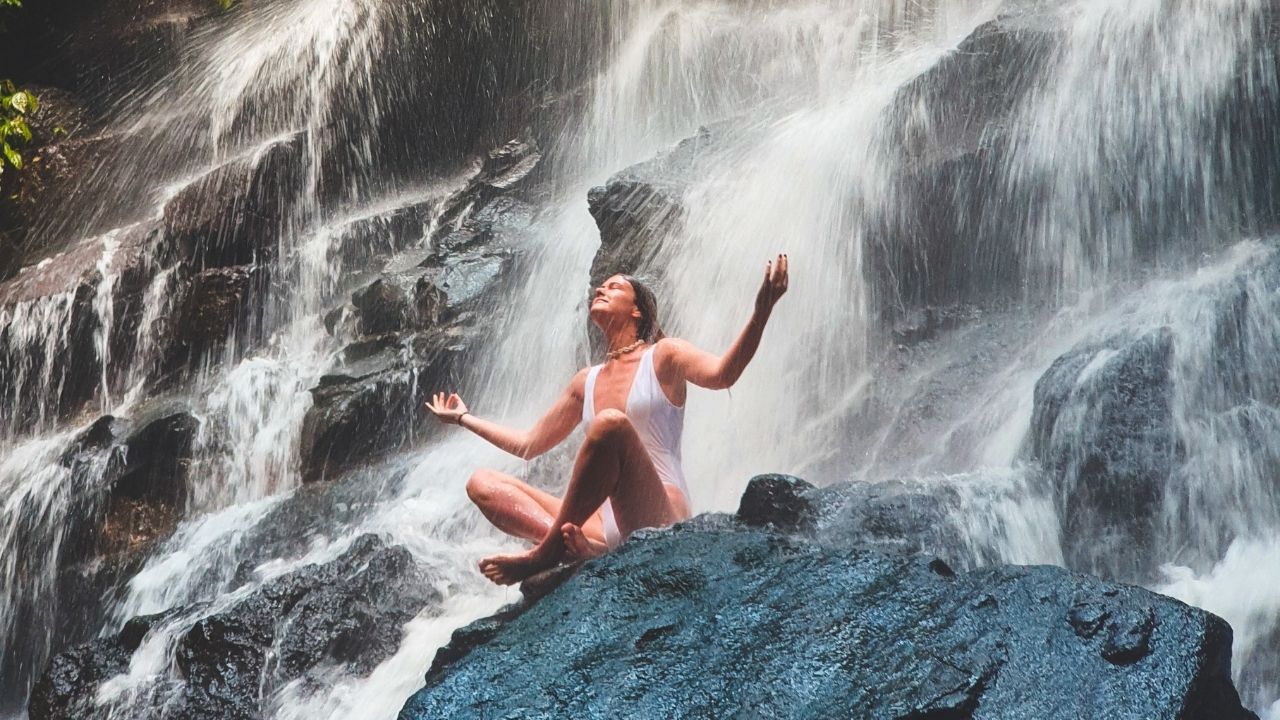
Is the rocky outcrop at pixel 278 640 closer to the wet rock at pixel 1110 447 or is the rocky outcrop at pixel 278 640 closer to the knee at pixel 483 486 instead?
the knee at pixel 483 486

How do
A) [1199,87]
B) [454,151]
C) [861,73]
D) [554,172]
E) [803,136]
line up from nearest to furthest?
[1199,87] → [803,136] → [861,73] → [554,172] → [454,151]

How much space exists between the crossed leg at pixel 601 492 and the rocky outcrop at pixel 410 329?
12.5 ft

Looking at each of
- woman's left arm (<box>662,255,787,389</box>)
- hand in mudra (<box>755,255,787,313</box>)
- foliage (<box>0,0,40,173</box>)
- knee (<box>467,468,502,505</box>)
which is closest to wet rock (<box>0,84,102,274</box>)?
foliage (<box>0,0,40,173</box>)

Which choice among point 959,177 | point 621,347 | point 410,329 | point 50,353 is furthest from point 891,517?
point 50,353

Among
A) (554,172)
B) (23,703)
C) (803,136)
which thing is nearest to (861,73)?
(803,136)

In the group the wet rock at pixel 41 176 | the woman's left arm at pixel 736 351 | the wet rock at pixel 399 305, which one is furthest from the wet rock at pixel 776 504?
the wet rock at pixel 41 176

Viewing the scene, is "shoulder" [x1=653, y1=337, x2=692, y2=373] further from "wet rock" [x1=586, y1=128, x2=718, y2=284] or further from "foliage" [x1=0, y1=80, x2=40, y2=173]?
"foliage" [x1=0, y1=80, x2=40, y2=173]

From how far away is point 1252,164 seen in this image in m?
5.98

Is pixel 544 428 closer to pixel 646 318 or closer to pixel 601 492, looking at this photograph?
pixel 646 318

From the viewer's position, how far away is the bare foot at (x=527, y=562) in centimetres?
371

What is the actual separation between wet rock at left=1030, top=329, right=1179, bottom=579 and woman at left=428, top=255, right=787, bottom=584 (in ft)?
5.39

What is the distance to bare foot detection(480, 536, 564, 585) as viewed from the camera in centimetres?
371

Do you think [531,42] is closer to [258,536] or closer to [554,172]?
[554,172]

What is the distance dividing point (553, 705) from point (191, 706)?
2.49m
